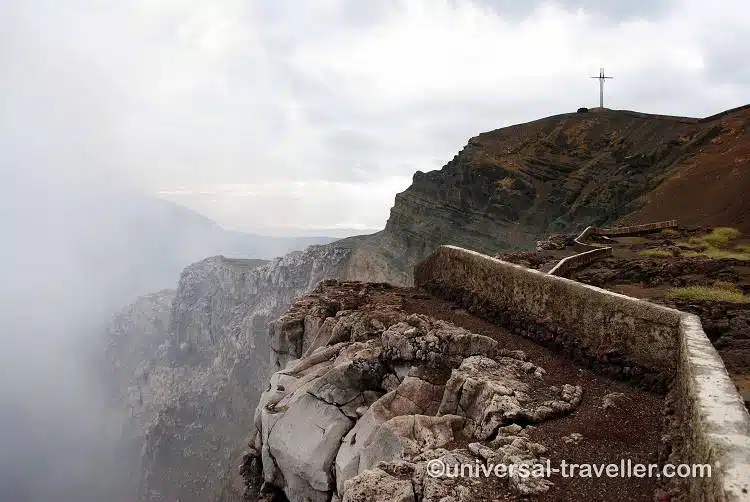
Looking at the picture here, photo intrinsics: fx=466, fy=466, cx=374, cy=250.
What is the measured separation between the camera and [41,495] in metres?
101

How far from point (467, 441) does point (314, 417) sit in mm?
4366

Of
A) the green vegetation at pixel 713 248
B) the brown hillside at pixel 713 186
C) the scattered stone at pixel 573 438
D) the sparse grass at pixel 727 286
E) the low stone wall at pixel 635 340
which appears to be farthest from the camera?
the brown hillside at pixel 713 186

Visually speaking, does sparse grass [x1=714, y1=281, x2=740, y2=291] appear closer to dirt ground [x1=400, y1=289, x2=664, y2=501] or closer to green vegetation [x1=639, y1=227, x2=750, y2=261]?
green vegetation [x1=639, y1=227, x2=750, y2=261]

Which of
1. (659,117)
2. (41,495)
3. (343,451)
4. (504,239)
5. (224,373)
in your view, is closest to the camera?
(343,451)

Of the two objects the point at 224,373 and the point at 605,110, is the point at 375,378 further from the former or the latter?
the point at 224,373

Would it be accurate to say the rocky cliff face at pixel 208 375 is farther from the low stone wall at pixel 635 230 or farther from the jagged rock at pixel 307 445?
the jagged rock at pixel 307 445

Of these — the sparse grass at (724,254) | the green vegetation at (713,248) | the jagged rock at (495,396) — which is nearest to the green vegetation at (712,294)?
the jagged rock at (495,396)

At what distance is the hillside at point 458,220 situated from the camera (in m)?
52.7

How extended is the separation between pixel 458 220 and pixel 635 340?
55.8 m

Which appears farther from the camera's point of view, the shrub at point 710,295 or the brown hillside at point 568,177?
the brown hillside at point 568,177

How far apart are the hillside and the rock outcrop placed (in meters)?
29.1

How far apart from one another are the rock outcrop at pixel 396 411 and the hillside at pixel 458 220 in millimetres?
29072

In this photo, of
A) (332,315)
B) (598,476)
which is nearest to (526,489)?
(598,476)

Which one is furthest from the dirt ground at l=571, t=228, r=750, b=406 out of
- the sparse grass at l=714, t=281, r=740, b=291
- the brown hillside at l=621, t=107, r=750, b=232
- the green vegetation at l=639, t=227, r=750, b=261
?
the brown hillside at l=621, t=107, r=750, b=232
